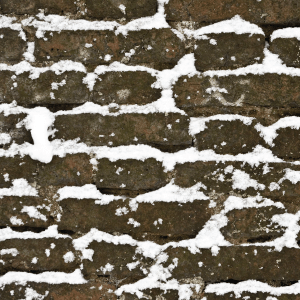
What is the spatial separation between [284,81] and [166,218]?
543 mm

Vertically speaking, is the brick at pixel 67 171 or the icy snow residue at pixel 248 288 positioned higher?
the brick at pixel 67 171

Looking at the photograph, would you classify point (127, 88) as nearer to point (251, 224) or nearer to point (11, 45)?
point (11, 45)

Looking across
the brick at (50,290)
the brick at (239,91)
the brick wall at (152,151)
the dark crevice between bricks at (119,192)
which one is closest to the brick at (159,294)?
the brick wall at (152,151)

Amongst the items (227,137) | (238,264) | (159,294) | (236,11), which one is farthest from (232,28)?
(159,294)

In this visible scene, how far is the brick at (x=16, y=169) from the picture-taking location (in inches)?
35.6

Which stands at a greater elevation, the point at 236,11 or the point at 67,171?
the point at 236,11

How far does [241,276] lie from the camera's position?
0.89 meters

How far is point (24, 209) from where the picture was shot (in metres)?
0.90

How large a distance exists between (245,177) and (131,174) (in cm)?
34

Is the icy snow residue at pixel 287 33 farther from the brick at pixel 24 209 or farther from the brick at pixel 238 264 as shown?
the brick at pixel 24 209

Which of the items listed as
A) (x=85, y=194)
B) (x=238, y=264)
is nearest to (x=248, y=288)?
(x=238, y=264)

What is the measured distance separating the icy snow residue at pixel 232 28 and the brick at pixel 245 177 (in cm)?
39

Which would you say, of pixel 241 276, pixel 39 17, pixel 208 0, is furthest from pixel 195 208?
pixel 39 17

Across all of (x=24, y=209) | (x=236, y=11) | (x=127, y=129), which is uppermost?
(x=236, y=11)
